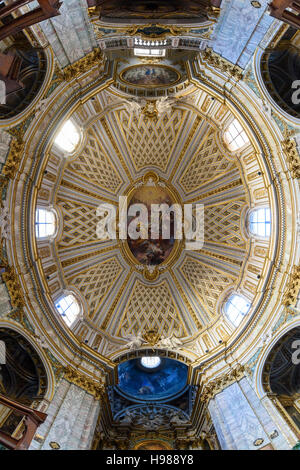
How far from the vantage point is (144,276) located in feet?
73.2

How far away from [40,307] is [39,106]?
779cm

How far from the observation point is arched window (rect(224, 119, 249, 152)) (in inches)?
701

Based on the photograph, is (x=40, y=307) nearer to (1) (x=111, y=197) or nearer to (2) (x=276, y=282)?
(1) (x=111, y=197)

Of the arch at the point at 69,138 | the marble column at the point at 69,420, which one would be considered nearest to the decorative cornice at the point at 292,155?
the arch at the point at 69,138

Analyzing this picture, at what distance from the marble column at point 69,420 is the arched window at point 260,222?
402 inches

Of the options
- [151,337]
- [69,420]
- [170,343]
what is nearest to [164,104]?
[151,337]

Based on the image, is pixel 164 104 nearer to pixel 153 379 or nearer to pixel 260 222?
pixel 260 222

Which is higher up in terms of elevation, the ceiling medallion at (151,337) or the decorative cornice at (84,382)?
the ceiling medallion at (151,337)

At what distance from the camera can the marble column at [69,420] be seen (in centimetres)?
1399

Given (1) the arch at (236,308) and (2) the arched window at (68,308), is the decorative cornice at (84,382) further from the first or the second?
(1) the arch at (236,308)

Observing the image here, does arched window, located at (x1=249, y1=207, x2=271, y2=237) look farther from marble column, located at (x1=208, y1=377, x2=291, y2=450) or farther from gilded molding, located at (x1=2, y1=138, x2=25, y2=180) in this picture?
gilded molding, located at (x1=2, y1=138, x2=25, y2=180)

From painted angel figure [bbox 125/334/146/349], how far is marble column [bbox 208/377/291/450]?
470cm

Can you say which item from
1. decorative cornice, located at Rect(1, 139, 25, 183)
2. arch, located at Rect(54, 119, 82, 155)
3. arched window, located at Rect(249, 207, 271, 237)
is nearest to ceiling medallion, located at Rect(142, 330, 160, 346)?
arched window, located at Rect(249, 207, 271, 237)

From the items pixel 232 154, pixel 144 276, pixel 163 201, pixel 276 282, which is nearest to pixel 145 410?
pixel 144 276
